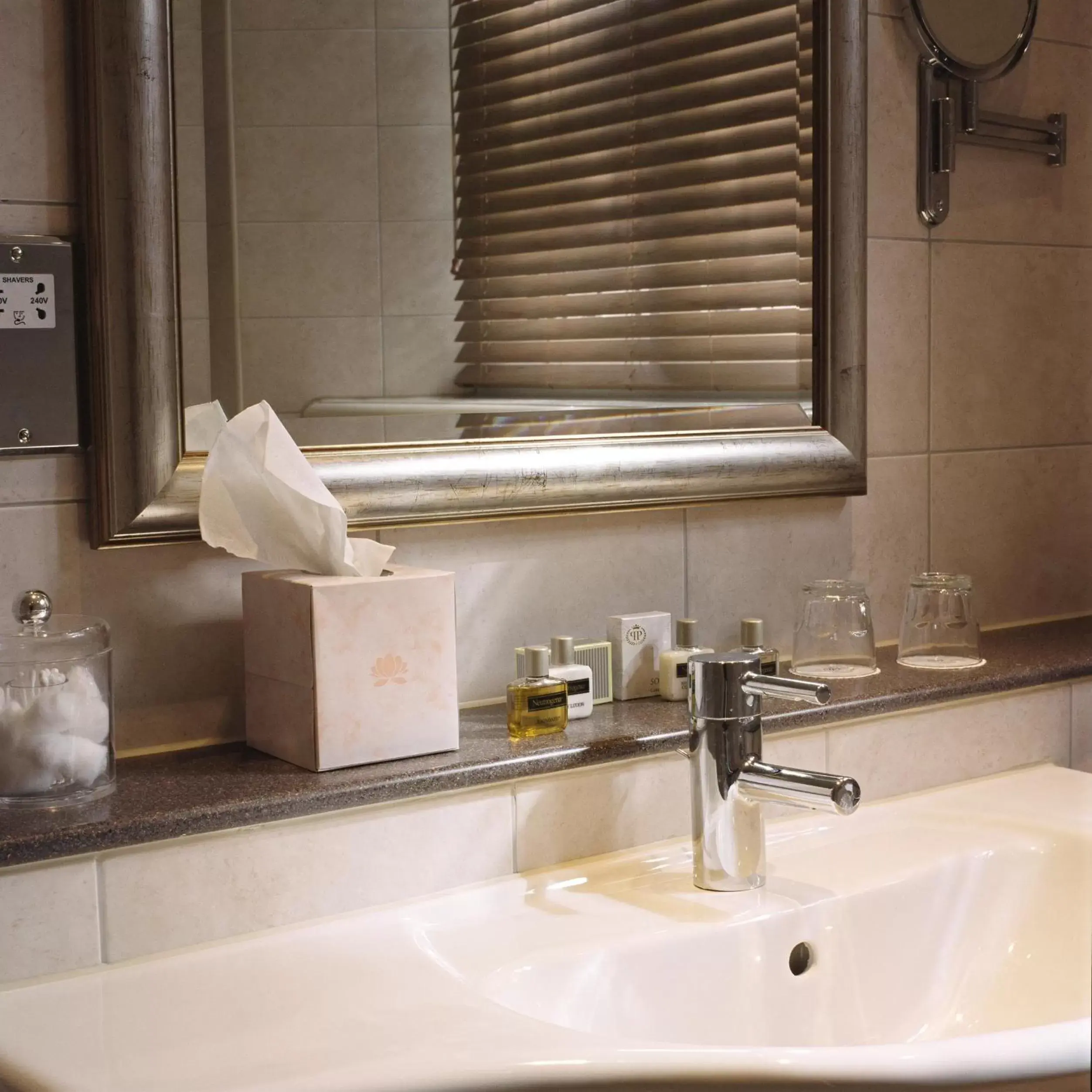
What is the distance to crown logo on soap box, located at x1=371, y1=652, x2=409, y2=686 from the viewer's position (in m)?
1.04

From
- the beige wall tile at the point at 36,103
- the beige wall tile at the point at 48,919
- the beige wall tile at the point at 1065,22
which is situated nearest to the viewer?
the beige wall tile at the point at 48,919

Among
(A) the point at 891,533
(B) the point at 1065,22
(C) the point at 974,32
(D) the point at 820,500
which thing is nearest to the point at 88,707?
(D) the point at 820,500

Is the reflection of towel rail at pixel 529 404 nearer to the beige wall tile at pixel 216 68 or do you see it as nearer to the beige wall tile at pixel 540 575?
the beige wall tile at pixel 540 575

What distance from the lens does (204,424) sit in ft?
3.56

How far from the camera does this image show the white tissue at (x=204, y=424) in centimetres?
108

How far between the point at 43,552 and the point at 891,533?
886 millimetres

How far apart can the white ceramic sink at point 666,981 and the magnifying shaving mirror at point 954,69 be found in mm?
647

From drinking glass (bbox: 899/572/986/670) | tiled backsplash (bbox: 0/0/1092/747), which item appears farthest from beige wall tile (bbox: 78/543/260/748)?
drinking glass (bbox: 899/572/986/670)

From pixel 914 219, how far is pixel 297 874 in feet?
3.16

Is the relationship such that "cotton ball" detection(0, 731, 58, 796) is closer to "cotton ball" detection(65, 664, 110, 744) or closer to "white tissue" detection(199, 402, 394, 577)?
"cotton ball" detection(65, 664, 110, 744)

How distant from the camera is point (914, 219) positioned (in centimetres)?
151

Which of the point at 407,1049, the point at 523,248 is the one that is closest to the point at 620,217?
the point at 523,248

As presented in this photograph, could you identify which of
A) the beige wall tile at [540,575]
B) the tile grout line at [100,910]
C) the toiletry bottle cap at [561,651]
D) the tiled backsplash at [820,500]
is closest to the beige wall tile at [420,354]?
the tiled backsplash at [820,500]

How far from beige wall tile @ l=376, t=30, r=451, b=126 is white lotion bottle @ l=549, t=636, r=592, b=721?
46cm
